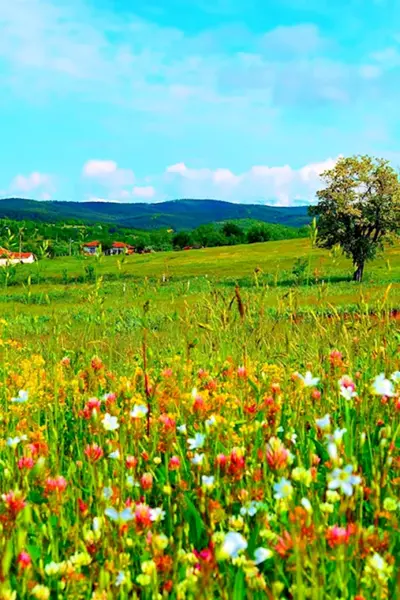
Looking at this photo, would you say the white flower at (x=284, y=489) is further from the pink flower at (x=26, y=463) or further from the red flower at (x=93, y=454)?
the pink flower at (x=26, y=463)

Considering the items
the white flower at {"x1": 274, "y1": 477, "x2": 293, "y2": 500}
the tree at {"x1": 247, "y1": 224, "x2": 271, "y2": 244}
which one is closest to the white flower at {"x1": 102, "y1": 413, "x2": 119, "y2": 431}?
the white flower at {"x1": 274, "y1": 477, "x2": 293, "y2": 500}

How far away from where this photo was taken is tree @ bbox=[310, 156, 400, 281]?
1946 inches

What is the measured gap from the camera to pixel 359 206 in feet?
164

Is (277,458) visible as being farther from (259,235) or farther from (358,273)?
(259,235)

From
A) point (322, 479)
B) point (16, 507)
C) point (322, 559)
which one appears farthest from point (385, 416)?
point (16, 507)

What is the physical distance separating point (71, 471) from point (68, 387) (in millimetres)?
2679

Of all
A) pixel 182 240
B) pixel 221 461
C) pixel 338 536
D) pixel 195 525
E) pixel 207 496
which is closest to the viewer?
pixel 338 536

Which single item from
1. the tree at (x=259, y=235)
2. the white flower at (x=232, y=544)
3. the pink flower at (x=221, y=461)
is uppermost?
the white flower at (x=232, y=544)

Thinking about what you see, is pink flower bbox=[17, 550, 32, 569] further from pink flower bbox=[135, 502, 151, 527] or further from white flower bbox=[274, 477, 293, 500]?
white flower bbox=[274, 477, 293, 500]

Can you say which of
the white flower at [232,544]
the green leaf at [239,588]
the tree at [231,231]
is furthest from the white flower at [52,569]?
the tree at [231,231]

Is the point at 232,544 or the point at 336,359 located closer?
the point at 232,544

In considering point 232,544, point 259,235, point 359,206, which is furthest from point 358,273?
point 259,235

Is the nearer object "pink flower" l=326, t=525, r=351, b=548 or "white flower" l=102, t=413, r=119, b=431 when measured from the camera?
"pink flower" l=326, t=525, r=351, b=548

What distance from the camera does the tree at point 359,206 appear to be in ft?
162
